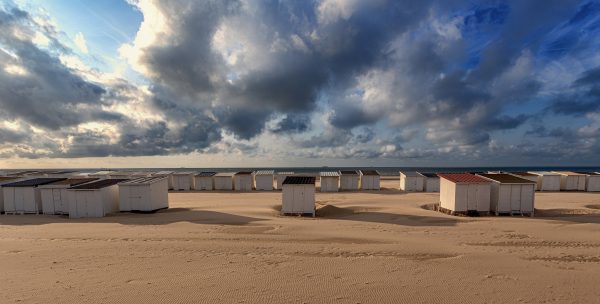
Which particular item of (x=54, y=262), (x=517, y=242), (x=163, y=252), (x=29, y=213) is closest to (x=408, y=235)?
(x=517, y=242)

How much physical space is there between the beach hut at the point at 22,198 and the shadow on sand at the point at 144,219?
2.28ft

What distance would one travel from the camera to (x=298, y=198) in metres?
23.2

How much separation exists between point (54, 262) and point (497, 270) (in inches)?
608

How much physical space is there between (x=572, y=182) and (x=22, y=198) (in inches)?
2335

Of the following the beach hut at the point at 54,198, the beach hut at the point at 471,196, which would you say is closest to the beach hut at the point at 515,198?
the beach hut at the point at 471,196

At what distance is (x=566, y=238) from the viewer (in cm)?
1539

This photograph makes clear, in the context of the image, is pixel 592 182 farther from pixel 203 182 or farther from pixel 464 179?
pixel 203 182

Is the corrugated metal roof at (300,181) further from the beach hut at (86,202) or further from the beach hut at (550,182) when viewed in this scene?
the beach hut at (550,182)

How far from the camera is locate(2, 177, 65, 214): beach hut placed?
2427 cm

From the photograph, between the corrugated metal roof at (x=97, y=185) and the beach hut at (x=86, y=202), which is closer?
the beach hut at (x=86, y=202)

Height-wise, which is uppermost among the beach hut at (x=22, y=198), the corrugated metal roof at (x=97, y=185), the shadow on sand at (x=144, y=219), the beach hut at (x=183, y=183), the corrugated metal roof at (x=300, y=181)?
the corrugated metal roof at (x=300, y=181)

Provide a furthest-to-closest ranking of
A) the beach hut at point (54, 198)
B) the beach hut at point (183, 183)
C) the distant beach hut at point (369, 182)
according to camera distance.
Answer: the beach hut at point (183, 183), the distant beach hut at point (369, 182), the beach hut at point (54, 198)

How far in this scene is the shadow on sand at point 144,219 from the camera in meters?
20.1

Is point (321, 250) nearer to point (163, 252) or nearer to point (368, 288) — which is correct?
point (368, 288)
